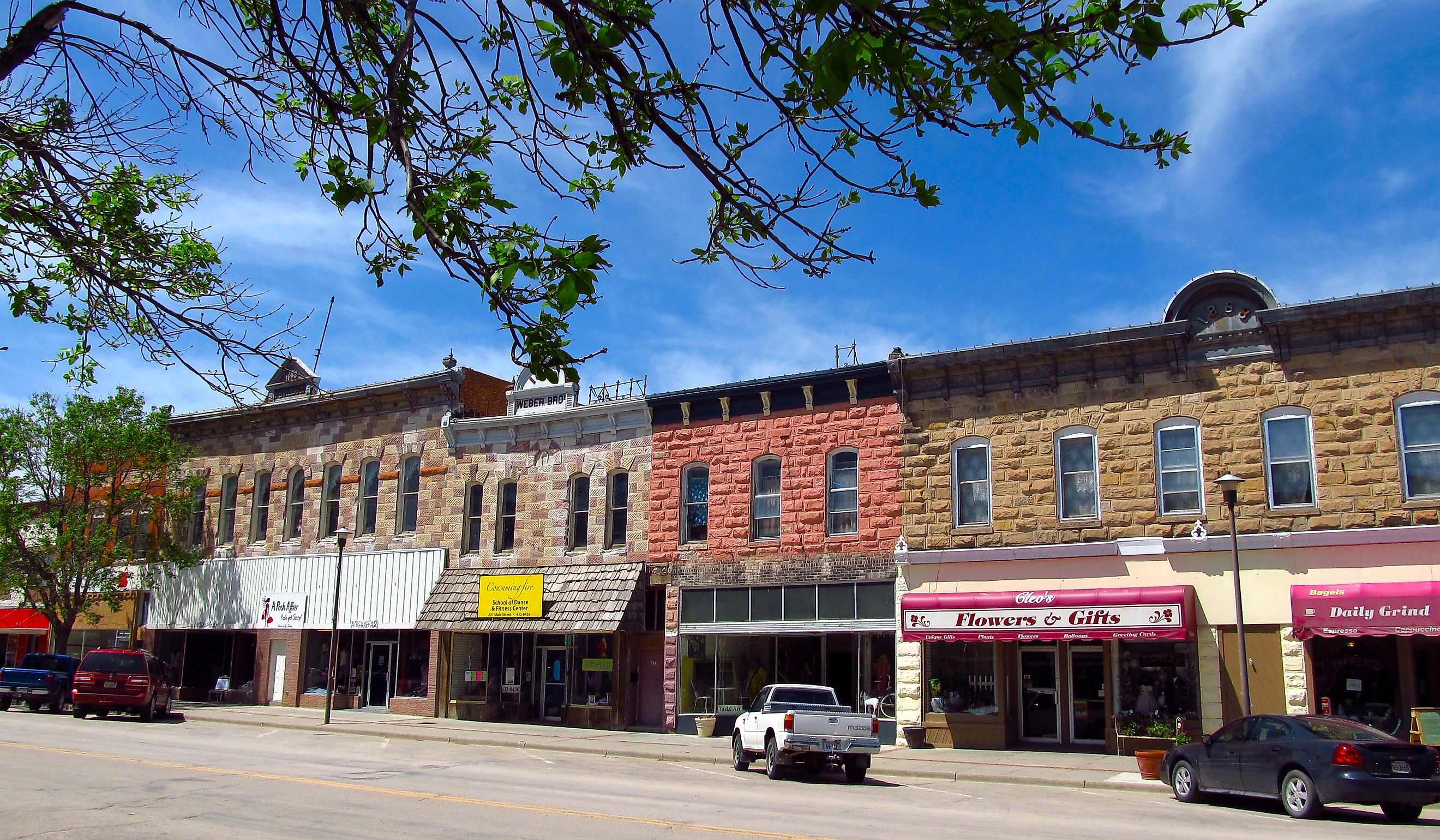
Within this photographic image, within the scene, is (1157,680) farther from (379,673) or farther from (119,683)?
(119,683)

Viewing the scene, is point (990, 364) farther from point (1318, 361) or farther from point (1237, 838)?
point (1237, 838)

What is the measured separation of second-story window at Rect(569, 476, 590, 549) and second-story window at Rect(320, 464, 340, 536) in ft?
28.1

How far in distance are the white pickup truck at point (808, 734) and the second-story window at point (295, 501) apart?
68.4ft

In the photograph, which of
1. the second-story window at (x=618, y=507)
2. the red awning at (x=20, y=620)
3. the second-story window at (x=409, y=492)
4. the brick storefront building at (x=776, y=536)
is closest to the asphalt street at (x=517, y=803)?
the brick storefront building at (x=776, y=536)

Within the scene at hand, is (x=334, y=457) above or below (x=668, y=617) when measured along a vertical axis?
above

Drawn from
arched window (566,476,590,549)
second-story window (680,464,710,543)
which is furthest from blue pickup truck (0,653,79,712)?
second-story window (680,464,710,543)

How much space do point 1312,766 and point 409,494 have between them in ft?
81.4

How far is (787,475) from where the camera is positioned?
26.6 meters

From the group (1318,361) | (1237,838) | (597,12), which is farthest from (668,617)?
(597,12)

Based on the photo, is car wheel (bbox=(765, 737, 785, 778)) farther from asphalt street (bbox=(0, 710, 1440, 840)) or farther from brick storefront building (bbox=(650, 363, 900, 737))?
brick storefront building (bbox=(650, 363, 900, 737))

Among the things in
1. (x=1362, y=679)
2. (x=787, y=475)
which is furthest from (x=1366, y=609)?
(x=787, y=475)

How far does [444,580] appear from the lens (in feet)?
102

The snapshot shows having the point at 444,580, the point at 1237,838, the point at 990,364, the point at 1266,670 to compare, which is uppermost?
the point at 990,364

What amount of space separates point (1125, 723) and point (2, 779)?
18.0m
